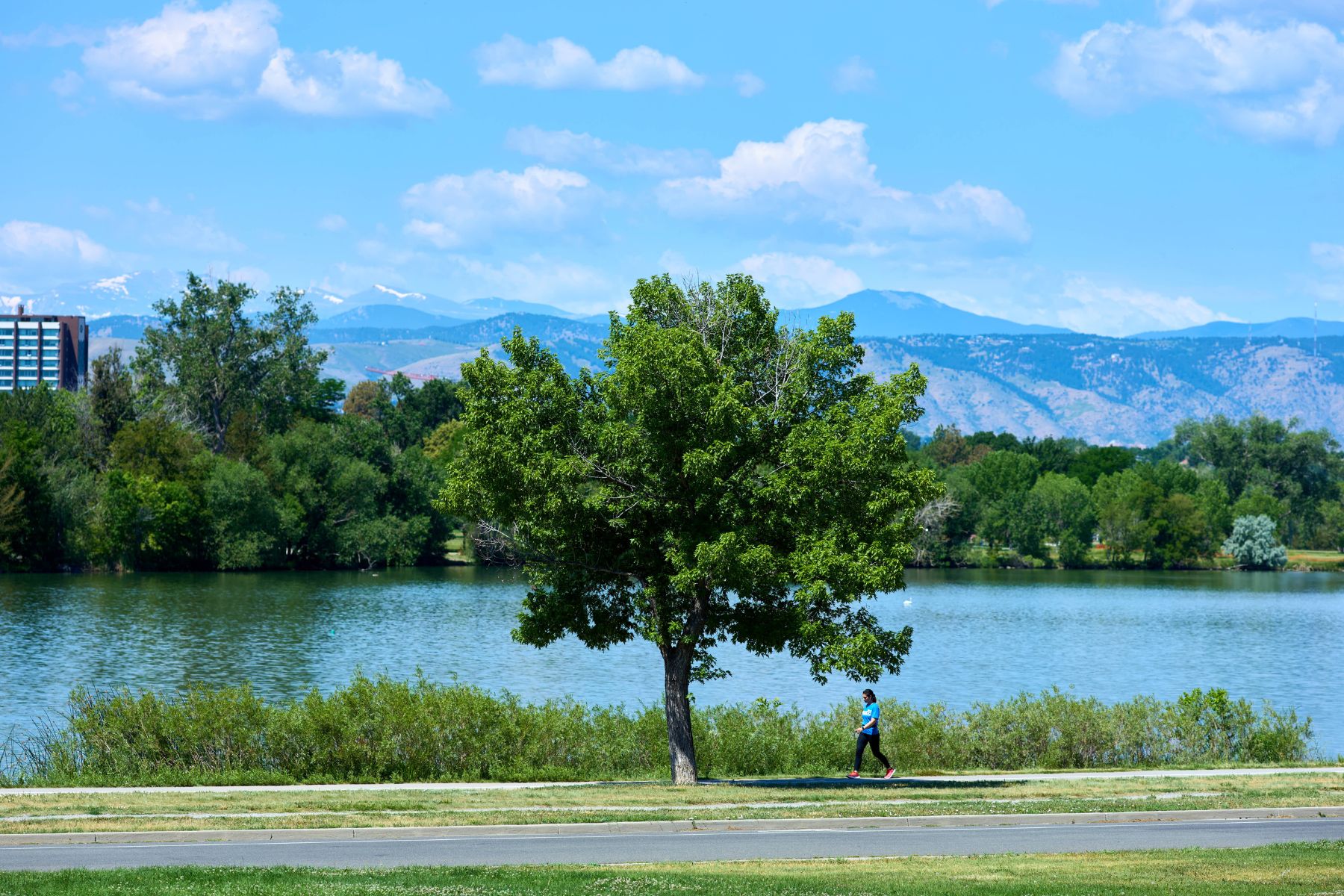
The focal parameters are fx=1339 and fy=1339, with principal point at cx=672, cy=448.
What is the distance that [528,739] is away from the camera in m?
28.8

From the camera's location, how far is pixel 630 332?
88.1 feet

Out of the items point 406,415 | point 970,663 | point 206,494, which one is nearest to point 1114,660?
point 970,663

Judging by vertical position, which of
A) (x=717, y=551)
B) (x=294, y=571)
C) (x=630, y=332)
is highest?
(x=630, y=332)

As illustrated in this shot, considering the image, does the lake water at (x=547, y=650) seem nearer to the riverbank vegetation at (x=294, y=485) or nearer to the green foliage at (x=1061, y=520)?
the riverbank vegetation at (x=294, y=485)

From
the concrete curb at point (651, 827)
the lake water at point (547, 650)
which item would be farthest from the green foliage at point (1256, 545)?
the concrete curb at point (651, 827)

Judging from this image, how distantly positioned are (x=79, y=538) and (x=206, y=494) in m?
10.1

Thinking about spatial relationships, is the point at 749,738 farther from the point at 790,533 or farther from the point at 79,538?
the point at 79,538

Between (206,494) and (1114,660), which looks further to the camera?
(206,494)

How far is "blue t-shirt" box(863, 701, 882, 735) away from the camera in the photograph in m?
27.9

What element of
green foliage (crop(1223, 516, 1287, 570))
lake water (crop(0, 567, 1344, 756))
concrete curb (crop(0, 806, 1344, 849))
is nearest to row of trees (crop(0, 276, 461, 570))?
lake water (crop(0, 567, 1344, 756))

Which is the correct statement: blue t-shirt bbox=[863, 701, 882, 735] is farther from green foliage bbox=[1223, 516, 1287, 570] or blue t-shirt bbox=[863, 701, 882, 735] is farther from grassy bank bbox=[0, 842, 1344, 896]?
green foliage bbox=[1223, 516, 1287, 570]

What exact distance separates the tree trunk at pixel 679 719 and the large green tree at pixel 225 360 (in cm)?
9492

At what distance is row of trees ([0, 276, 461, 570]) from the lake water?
16.7 ft

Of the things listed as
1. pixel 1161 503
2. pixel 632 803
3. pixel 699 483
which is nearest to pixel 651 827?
pixel 632 803
